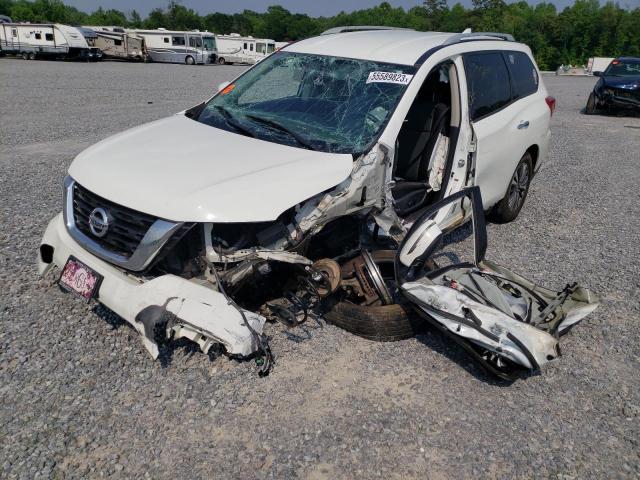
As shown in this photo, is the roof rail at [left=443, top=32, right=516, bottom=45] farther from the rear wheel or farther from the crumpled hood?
the rear wheel

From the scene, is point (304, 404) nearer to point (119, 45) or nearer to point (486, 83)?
point (486, 83)

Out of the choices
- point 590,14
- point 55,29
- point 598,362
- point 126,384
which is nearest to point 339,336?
point 126,384

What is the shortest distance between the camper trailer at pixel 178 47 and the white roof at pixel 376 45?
122 feet

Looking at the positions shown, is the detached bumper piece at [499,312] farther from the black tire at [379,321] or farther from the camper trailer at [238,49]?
the camper trailer at [238,49]

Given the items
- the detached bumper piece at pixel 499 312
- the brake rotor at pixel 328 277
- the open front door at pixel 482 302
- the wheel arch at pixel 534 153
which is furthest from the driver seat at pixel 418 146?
the wheel arch at pixel 534 153

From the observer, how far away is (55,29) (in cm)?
3158

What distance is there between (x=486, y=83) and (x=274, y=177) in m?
2.72

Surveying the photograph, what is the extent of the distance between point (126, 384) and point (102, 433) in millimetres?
387

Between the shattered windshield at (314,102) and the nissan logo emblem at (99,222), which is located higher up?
the shattered windshield at (314,102)

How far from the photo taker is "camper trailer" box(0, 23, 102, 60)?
31750 millimetres

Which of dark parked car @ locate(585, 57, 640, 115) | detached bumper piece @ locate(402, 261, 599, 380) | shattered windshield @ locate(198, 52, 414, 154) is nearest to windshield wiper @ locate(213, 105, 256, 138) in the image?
shattered windshield @ locate(198, 52, 414, 154)

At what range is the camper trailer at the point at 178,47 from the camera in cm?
3944

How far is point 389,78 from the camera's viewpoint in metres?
4.10

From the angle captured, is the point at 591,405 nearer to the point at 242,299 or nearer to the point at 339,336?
the point at 339,336
